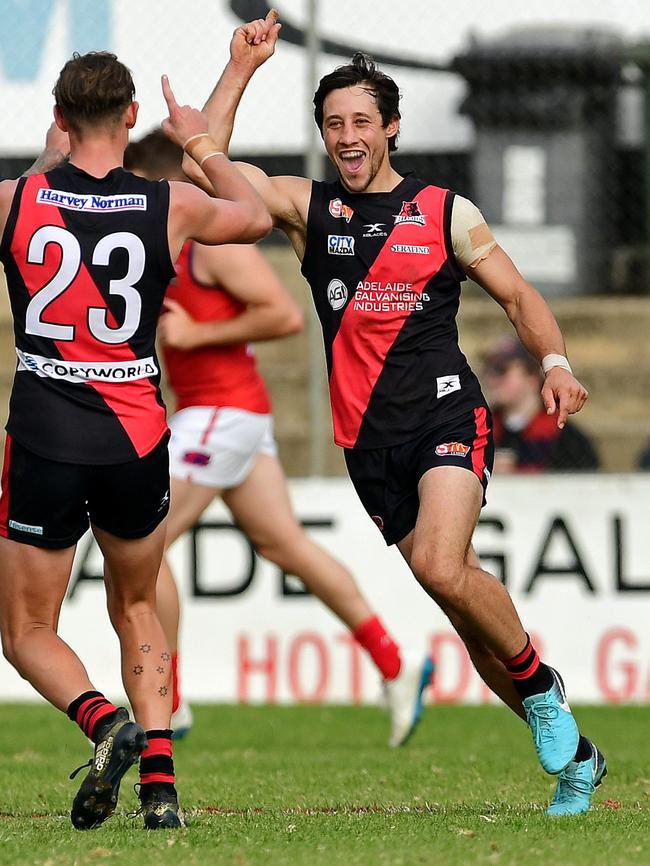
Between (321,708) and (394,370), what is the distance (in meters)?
4.12

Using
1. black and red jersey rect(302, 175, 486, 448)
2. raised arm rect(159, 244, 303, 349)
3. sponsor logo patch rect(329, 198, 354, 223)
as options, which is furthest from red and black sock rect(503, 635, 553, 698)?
raised arm rect(159, 244, 303, 349)

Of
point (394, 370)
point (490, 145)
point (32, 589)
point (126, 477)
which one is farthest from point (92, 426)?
point (490, 145)

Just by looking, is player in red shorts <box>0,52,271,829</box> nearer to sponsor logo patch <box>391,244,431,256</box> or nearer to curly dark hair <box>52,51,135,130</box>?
curly dark hair <box>52,51,135,130</box>

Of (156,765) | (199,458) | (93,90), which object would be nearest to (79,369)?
(93,90)

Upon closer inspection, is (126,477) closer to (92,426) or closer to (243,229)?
(92,426)

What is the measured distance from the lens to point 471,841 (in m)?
4.62

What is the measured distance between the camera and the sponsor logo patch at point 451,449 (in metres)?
5.46

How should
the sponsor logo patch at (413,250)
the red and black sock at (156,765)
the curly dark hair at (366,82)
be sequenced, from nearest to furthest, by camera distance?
the red and black sock at (156,765) → the sponsor logo patch at (413,250) → the curly dark hair at (366,82)

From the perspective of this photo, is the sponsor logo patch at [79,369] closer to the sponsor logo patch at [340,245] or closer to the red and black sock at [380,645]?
the sponsor logo patch at [340,245]

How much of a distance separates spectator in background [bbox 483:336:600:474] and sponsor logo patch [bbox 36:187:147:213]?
17.7 ft

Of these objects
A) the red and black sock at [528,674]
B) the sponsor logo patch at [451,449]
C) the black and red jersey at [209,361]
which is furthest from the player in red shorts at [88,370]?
the black and red jersey at [209,361]

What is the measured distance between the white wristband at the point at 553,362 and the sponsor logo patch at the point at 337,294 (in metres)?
0.70

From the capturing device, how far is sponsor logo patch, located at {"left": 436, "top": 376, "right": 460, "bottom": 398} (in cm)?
559

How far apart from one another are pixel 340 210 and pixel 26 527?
5.00 feet
